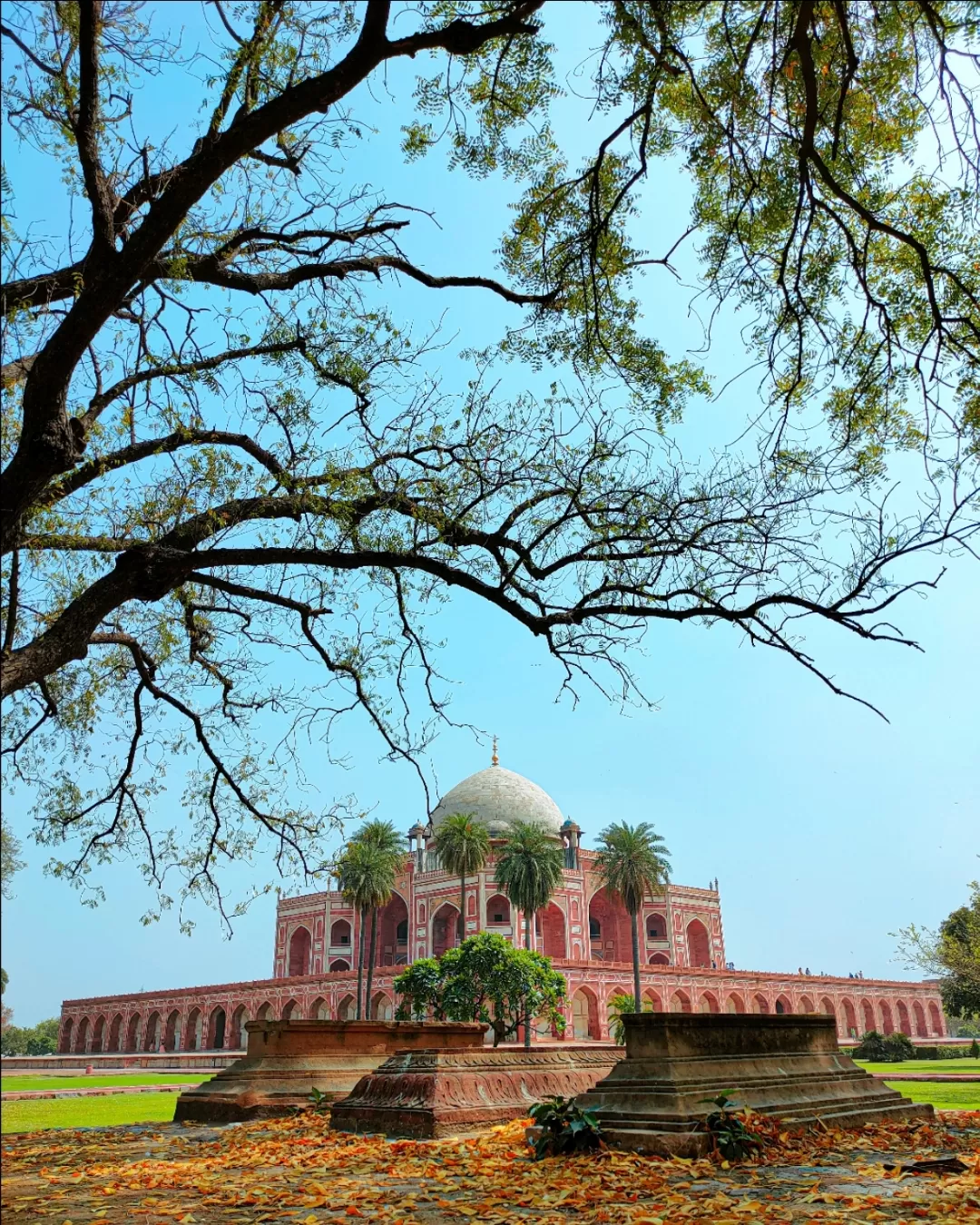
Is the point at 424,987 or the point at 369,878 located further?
the point at 369,878

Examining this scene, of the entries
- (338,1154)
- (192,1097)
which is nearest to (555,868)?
(192,1097)

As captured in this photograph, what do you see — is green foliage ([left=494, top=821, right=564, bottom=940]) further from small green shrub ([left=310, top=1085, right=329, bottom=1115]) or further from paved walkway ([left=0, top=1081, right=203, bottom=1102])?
small green shrub ([left=310, top=1085, right=329, bottom=1115])

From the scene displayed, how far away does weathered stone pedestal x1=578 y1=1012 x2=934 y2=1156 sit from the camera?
22.1 ft

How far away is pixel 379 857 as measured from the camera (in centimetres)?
3866

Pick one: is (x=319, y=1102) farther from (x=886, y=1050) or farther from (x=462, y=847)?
(x=886, y=1050)

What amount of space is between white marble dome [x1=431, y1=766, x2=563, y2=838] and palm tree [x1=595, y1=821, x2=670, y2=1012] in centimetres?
1016

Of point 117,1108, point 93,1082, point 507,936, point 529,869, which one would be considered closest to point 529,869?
point 529,869

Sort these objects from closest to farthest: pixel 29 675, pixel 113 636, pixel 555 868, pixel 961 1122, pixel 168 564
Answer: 1. pixel 29 675
2. pixel 168 564
3. pixel 113 636
4. pixel 961 1122
5. pixel 555 868

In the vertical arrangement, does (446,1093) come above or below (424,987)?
below

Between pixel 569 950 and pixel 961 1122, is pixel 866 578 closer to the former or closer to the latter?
pixel 961 1122

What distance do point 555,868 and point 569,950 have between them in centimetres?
1083

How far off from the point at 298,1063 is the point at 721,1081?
592 cm

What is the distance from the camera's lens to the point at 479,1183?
592cm

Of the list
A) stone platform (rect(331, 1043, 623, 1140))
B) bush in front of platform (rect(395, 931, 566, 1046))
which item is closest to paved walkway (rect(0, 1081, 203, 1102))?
bush in front of platform (rect(395, 931, 566, 1046))
